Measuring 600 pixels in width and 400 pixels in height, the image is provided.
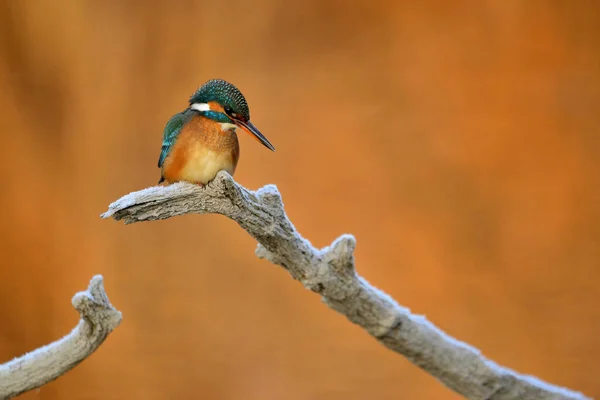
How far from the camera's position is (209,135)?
1.04 meters

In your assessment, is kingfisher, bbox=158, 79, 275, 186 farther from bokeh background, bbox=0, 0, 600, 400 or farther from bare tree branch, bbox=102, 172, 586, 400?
bokeh background, bbox=0, 0, 600, 400

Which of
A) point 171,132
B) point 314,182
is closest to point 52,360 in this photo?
point 171,132

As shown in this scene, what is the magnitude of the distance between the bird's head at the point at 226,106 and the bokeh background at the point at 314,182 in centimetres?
118

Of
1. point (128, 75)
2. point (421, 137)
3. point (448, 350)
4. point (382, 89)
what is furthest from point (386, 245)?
point (448, 350)

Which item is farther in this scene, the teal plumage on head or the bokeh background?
the bokeh background

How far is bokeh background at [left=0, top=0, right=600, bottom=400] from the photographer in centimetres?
213

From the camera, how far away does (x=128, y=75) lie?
218cm

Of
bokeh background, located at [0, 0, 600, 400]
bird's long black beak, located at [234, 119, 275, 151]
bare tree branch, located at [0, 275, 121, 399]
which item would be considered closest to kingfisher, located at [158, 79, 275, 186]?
bird's long black beak, located at [234, 119, 275, 151]

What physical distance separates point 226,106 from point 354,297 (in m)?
0.37

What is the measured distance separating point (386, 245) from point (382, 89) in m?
0.55

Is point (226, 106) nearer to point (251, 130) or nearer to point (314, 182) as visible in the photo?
point (251, 130)

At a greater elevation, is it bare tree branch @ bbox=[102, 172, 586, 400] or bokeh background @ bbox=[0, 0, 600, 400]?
bokeh background @ bbox=[0, 0, 600, 400]

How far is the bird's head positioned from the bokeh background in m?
1.18

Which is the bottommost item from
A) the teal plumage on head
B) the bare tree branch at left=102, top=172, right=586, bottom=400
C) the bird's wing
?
the bare tree branch at left=102, top=172, right=586, bottom=400
